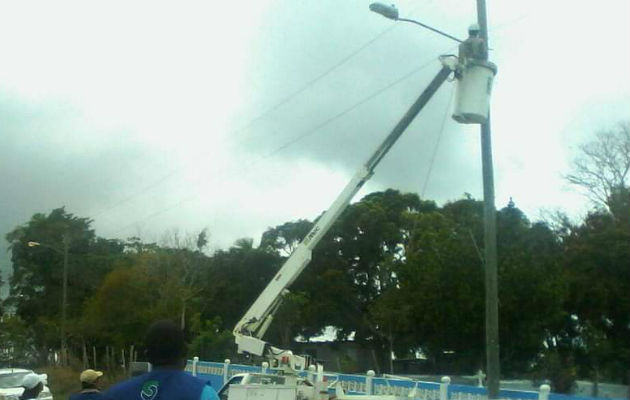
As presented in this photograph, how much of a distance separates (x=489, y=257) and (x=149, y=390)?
11.2 metres

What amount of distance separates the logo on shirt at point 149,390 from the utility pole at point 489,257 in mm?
10920

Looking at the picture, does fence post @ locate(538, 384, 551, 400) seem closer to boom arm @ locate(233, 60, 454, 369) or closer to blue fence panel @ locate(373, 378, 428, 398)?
blue fence panel @ locate(373, 378, 428, 398)

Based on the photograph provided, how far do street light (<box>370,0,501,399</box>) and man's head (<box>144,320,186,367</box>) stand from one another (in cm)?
1081

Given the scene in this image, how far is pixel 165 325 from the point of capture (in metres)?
4.61

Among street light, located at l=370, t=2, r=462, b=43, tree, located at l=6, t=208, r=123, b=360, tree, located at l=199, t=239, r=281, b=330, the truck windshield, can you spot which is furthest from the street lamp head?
tree, located at l=6, t=208, r=123, b=360

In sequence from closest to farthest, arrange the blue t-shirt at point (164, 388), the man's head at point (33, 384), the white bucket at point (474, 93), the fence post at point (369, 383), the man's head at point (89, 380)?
the blue t-shirt at point (164, 388) < the man's head at point (89, 380) < the man's head at point (33, 384) < the white bucket at point (474, 93) < the fence post at point (369, 383)

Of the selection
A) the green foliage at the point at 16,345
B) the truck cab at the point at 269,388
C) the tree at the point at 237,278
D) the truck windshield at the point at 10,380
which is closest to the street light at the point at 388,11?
the truck cab at the point at 269,388

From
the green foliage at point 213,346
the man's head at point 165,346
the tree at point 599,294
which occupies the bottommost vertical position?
the man's head at point 165,346

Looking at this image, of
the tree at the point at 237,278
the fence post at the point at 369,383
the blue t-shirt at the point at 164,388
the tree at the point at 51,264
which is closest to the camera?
the blue t-shirt at the point at 164,388

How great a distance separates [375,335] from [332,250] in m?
6.81

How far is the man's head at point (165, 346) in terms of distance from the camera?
4.52 meters

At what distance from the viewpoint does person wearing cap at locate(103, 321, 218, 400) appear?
4402 millimetres

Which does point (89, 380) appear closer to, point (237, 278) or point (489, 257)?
point (489, 257)

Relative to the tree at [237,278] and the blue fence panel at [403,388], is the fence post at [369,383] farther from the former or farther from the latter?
the tree at [237,278]
